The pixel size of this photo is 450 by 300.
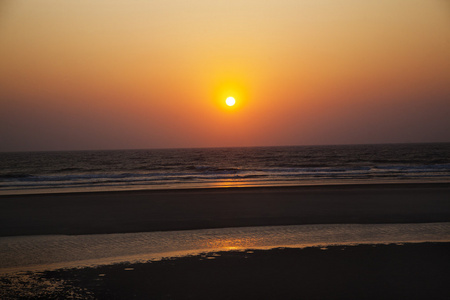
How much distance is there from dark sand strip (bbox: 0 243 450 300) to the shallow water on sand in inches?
29.3

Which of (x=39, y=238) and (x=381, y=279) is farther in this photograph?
(x=39, y=238)

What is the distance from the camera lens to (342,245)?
8.30 metres

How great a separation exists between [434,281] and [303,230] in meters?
4.54

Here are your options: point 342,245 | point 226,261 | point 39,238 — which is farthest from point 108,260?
point 342,245

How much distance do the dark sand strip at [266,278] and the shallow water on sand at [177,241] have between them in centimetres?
74

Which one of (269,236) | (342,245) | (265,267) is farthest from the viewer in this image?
(269,236)

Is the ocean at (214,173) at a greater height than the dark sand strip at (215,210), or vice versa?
the dark sand strip at (215,210)

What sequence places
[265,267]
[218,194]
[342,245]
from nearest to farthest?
[265,267]
[342,245]
[218,194]

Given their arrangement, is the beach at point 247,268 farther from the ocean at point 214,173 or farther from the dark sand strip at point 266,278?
the ocean at point 214,173

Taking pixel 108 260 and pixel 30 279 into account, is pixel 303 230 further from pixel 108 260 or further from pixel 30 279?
pixel 30 279

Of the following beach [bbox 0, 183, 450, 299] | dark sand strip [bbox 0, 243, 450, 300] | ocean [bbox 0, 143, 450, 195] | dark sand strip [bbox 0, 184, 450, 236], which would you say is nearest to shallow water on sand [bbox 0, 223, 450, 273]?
beach [bbox 0, 183, 450, 299]

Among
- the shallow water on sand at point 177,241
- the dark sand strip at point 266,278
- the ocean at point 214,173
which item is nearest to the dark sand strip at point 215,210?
the shallow water on sand at point 177,241

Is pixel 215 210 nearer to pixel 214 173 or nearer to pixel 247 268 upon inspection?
pixel 247 268

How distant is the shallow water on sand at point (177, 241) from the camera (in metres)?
7.63
